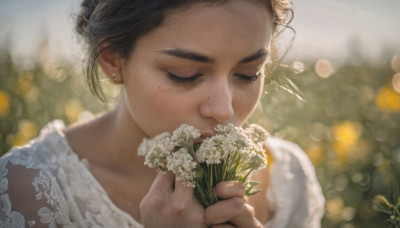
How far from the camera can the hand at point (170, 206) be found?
135cm

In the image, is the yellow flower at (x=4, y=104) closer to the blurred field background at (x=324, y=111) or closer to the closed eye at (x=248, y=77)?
the blurred field background at (x=324, y=111)

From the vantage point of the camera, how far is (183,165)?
3.90 ft

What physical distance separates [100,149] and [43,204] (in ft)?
1.60

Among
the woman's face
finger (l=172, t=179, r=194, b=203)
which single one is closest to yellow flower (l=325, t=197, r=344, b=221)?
the woman's face

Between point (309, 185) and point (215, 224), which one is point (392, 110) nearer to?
point (309, 185)

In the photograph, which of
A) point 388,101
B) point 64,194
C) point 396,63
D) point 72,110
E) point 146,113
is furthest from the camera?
point 396,63

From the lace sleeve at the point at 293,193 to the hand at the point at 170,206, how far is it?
3.99 ft

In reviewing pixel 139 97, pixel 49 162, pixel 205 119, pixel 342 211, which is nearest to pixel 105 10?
pixel 139 97

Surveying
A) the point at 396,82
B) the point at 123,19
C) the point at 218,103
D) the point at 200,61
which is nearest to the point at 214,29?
the point at 200,61

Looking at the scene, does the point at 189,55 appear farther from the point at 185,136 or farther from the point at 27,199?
the point at 27,199

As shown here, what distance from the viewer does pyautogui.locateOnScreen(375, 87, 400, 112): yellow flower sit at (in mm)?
3197

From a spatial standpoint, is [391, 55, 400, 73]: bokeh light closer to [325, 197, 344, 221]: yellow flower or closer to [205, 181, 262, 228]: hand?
[325, 197, 344, 221]: yellow flower

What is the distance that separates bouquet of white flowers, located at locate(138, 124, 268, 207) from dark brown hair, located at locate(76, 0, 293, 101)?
0.55 m

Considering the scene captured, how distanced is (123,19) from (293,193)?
168 centimetres
